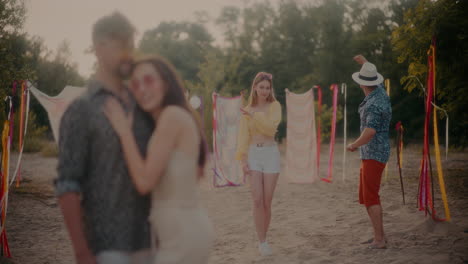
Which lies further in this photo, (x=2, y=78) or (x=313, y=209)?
(x=2, y=78)

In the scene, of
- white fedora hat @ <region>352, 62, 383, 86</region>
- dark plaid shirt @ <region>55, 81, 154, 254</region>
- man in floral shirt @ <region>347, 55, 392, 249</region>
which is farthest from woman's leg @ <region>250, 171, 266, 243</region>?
dark plaid shirt @ <region>55, 81, 154, 254</region>

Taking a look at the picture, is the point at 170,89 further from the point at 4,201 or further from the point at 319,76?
the point at 319,76

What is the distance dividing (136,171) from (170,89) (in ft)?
1.19

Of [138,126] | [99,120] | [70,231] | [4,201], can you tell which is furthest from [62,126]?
[4,201]

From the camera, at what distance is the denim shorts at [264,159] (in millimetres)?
4090

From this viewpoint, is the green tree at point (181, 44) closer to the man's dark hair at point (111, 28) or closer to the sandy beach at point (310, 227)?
the sandy beach at point (310, 227)

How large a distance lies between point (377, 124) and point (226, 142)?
6075 millimetres

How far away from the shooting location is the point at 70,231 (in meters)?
1.40

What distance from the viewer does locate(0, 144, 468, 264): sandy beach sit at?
4184 mm

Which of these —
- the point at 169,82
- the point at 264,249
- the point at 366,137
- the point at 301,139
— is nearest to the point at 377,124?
the point at 366,137

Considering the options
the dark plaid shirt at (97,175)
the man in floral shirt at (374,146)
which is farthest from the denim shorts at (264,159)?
the dark plaid shirt at (97,175)

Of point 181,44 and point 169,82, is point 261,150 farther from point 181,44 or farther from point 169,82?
point 181,44

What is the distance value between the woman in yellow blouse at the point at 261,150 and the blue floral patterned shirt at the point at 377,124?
35.6 inches

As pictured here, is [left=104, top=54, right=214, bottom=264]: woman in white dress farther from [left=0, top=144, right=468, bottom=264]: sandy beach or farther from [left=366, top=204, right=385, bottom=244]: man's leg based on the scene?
[left=366, top=204, right=385, bottom=244]: man's leg
